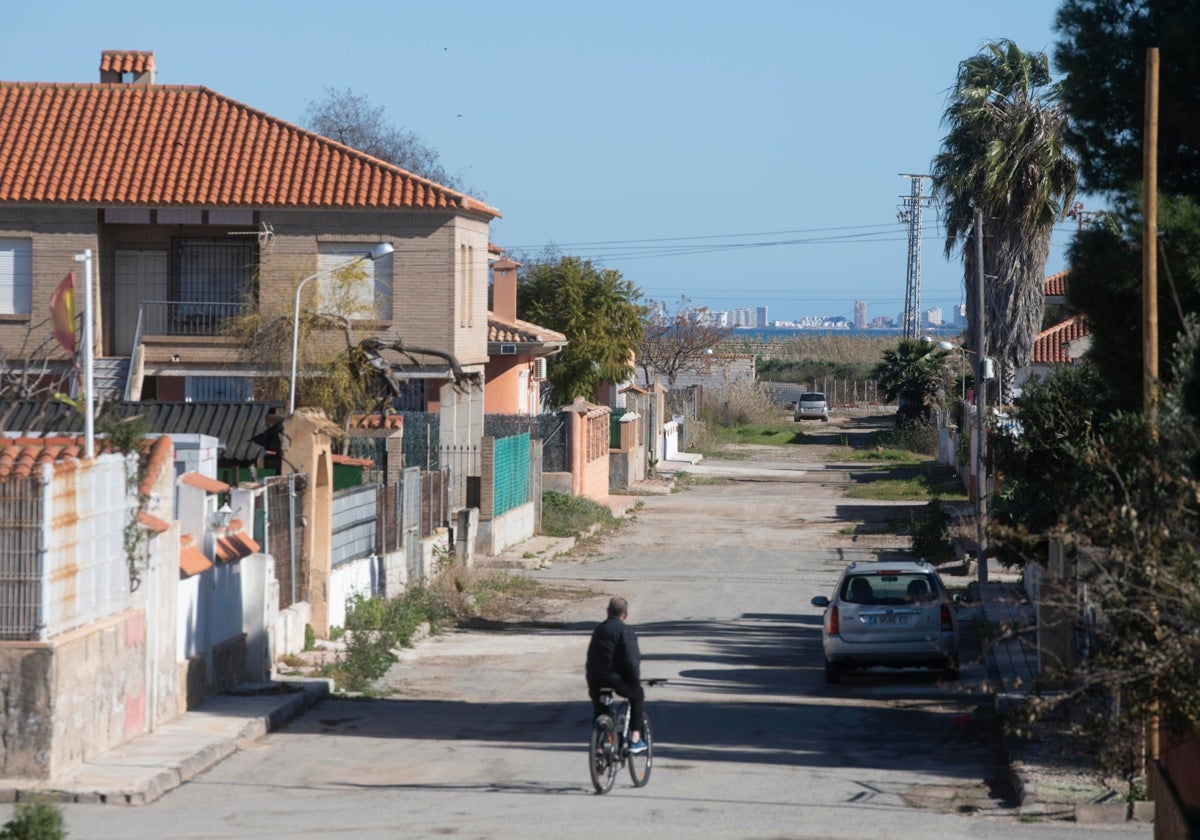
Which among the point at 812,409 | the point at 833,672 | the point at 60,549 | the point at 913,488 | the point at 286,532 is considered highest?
the point at 812,409

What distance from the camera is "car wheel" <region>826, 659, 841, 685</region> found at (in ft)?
60.3

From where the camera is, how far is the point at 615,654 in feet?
39.1

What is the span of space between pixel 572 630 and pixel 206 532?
8695 millimetres

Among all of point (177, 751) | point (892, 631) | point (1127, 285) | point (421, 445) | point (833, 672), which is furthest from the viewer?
point (421, 445)

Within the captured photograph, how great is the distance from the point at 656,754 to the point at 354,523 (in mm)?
9060

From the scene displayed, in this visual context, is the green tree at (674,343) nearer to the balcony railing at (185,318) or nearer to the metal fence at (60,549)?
the balcony railing at (185,318)

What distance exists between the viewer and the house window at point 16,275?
1310 inches

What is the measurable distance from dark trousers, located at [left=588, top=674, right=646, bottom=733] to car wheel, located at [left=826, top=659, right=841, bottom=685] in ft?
22.4

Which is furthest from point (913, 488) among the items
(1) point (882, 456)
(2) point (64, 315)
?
(2) point (64, 315)

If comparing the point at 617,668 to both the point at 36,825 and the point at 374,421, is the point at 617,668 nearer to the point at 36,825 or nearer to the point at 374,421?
the point at 36,825

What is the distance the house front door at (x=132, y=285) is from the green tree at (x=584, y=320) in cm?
1796

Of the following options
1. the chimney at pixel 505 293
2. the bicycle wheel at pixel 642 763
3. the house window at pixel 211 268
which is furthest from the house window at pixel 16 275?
the bicycle wheel at pixel 642 763

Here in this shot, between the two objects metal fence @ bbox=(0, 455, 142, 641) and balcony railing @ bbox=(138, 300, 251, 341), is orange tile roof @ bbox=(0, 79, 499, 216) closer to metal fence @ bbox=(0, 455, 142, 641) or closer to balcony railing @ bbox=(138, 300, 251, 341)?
balcony railing @ bbox=(138, 300, 251, 341)

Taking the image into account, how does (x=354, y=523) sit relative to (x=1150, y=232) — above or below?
below
